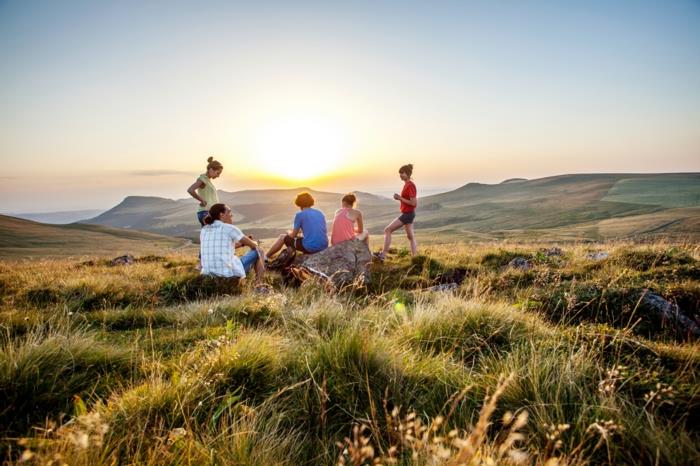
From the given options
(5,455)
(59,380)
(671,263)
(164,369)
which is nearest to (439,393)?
(164,369)

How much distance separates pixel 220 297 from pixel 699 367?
675cm

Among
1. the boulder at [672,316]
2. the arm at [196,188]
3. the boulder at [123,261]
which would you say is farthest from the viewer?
the boulder at [123,261]

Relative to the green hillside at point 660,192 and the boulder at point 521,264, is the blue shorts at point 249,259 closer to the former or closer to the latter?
the boulder at point 521,264

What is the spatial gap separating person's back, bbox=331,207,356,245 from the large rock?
942 mm

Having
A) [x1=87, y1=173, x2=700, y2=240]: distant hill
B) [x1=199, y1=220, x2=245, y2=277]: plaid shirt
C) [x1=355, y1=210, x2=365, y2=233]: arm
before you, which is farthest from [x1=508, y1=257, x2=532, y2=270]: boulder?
[x1=87, y1=173, x2=700, y2=240]: distant hill

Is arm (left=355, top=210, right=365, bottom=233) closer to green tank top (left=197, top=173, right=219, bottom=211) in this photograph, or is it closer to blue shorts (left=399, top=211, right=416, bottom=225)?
blue shorts (left=399, top=211, right=416, bottom=225)

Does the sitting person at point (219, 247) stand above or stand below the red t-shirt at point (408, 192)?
below

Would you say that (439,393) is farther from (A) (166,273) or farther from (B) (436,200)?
(B) (436,200)

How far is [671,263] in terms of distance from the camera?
24.7ft

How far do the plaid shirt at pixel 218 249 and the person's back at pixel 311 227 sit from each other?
7.24 ft

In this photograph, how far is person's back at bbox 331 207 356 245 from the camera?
1013 centimetres

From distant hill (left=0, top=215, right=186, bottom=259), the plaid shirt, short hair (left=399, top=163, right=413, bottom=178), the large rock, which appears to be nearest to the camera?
the plaid shirt

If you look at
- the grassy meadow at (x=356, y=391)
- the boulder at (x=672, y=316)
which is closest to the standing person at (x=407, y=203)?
the grassy meadow at (x=356, y=391)

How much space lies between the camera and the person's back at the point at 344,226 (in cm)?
1013
